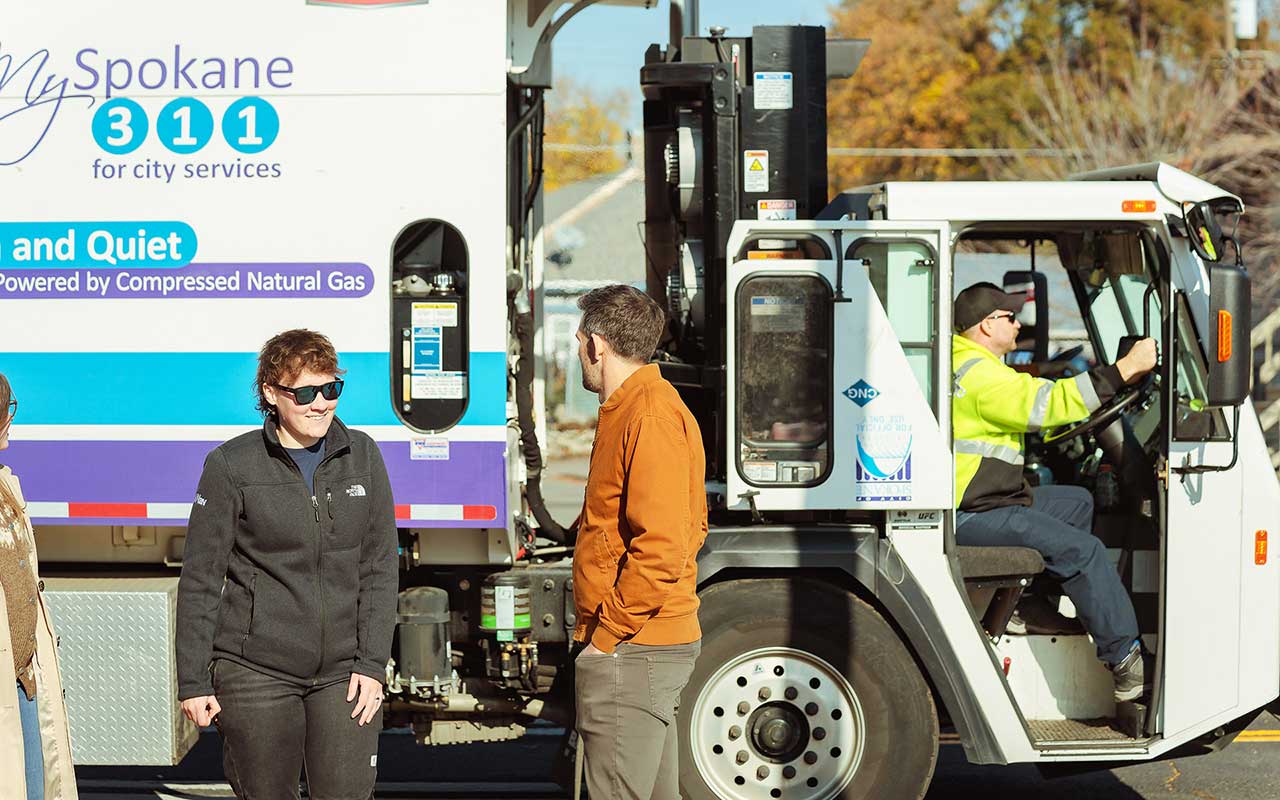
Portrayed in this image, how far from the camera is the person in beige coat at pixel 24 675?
12.3ft

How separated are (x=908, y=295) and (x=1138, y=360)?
84 centimetres

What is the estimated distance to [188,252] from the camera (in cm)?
524

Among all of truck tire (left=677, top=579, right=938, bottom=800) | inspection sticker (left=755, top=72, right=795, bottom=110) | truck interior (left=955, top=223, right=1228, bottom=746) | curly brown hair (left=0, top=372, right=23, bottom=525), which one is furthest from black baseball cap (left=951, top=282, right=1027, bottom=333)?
curly brown hair (left=0, top=372, right=23, bottom=525)

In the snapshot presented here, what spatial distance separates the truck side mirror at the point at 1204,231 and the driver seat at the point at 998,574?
1196mm

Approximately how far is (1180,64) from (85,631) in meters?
29.7

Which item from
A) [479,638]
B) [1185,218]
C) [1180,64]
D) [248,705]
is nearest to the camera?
[248,705]

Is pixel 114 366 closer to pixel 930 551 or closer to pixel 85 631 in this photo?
pixel 85 631

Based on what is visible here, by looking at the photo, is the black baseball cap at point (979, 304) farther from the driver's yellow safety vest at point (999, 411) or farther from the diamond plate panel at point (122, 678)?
the diamond plate panel at point (122, 678)

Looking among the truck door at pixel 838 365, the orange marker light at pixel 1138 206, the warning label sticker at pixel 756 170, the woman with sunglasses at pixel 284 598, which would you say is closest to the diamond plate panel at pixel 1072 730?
the truck door at pixel 838 365

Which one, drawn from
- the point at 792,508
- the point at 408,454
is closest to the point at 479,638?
the point at 408,454

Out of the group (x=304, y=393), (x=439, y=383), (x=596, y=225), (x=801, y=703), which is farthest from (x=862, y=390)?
(x=596, y=225)

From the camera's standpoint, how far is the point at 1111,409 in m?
5.46

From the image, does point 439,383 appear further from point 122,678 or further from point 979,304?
point 979,304

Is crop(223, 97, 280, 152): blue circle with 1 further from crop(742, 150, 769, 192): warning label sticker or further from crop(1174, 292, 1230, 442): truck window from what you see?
crop(1174, 292, 1230, 442): truck window
